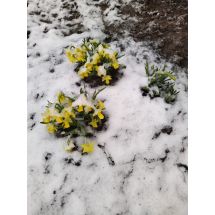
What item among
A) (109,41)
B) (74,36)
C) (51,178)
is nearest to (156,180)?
(51,178)

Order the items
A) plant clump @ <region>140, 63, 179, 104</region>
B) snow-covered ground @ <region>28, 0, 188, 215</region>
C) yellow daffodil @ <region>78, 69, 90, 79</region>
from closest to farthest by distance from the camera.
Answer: snow-covered ground @ <region>28, 0, 188, 215</region> → plant clump @ <region>140, 63, 179, 104</region> → yellow daffodil @ <region>78, 69, 90, 79</region>

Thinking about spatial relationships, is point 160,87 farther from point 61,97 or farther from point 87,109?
point 61,97

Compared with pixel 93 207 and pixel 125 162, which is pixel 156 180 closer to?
pixel 125 162

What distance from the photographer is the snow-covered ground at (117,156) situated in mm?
2053

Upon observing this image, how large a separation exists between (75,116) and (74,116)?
0.10 metres

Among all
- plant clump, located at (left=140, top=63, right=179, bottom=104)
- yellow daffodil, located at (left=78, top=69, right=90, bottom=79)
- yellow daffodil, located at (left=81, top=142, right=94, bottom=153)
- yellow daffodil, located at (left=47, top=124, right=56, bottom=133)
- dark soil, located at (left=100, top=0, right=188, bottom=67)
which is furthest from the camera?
dark soil, located at (left=100, top=0, right=188, bottom=67)

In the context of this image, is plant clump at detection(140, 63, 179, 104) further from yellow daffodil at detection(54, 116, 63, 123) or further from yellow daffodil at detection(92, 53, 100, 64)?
yellow daffodil at detection(54, 116, 63, 123)

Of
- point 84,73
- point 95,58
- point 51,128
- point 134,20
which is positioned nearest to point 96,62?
point 95,58

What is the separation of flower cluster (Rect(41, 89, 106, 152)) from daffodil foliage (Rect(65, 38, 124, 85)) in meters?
0.36

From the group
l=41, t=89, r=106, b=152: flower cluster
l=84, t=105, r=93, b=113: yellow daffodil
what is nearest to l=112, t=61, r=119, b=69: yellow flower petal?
l=41, t=89, r=106, b=152: flower cluster

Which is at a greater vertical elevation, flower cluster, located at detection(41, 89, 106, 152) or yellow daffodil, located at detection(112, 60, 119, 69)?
yellow daffodil, located at detection(112, 60, 119, 69)

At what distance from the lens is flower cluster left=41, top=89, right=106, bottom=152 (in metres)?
2.24

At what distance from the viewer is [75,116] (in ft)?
7.70

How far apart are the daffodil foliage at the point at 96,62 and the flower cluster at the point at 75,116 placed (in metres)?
0.36
